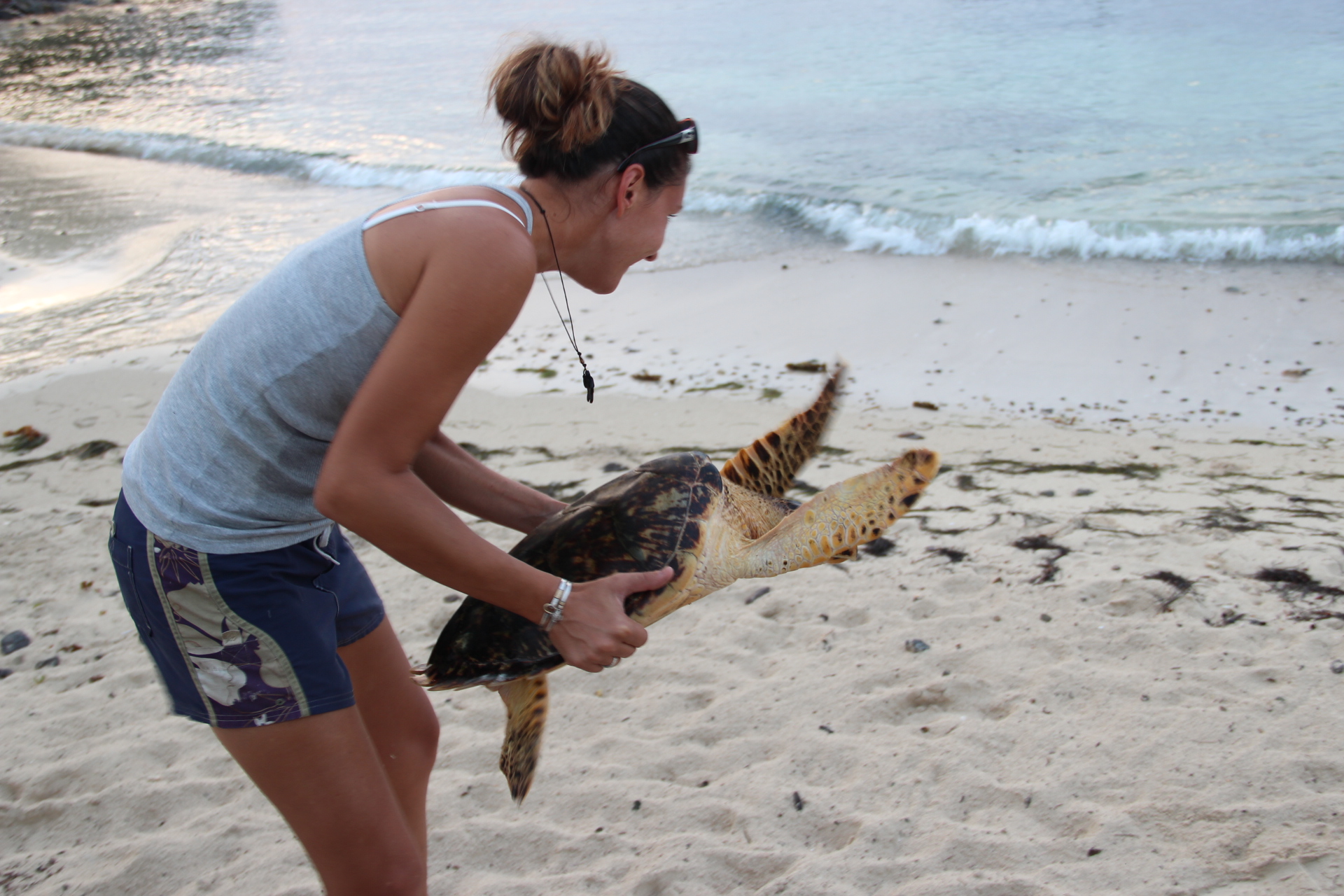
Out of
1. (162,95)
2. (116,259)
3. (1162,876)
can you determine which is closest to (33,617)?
(1162,876)

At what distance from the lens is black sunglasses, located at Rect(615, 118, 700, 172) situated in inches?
45.5

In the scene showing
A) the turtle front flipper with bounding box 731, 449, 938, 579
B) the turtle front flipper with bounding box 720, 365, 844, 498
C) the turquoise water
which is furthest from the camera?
the turquoise water

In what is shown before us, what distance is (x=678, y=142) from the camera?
119 cm

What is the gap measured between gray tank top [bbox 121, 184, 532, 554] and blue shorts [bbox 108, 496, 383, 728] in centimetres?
3

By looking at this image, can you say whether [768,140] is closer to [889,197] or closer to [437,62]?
[889,197]

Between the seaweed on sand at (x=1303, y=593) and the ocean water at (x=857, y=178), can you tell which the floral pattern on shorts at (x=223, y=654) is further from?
the seaweed on sand at (x=1303, y=593)

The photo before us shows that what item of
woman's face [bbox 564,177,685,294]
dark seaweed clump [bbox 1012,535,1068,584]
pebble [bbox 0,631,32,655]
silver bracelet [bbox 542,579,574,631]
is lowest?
pebble [bbox 0,631,32,655]

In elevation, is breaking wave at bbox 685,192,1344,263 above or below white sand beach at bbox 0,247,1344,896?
above

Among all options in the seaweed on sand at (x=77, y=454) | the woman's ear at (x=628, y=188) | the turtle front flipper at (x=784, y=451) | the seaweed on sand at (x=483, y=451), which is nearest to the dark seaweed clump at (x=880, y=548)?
the turtle front flipper at (x=784, y=451)

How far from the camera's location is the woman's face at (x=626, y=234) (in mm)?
1199

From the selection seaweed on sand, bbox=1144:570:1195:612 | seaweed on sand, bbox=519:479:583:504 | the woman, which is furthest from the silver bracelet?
seaweed on sand, bbox=519:479:583:504

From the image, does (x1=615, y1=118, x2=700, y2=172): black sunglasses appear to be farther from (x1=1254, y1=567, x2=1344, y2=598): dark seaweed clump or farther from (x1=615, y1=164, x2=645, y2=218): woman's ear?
(x1=1254, y1=567, x2=1344, y2=598): dark seaweed clump

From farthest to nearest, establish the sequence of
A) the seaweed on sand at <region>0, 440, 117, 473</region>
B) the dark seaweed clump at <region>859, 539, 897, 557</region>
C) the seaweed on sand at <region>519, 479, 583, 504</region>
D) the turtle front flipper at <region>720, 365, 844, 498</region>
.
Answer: the seaweed on sand at <region>0, 440, 117, 473</region> → the seaweed on sand at <region>519, 479, 583, 504</region> → the dark seaweed clump at <region>859, 539, 897, 557</region> → the turtle front flipper at <region>720, 365, 844, 498</region>

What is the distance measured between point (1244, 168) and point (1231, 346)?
4448 mm
